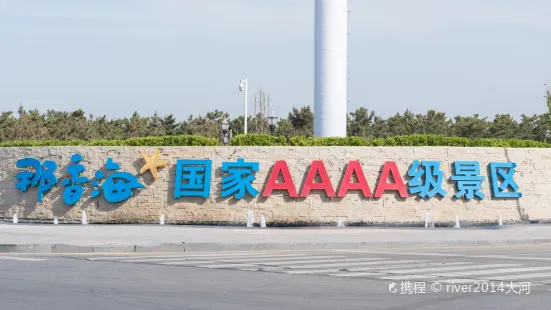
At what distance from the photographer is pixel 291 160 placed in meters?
29.9

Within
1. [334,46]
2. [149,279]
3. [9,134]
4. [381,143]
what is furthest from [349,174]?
[9,134]

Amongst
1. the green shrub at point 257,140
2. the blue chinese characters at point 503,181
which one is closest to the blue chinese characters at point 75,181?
the green shrub at point 257,140

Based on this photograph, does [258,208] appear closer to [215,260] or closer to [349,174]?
[349,174]

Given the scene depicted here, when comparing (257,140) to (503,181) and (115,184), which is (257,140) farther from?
(503,181)

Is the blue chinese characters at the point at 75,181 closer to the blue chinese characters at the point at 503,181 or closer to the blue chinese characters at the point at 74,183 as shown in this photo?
the blue chinese characters at the point at 74,183

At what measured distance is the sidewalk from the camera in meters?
20.7

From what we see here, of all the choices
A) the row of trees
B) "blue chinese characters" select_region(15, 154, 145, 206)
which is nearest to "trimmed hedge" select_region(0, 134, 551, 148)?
"blue chinese characters" select_region(15, 154, 145, 206)

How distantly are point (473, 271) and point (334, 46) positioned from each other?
19.4m

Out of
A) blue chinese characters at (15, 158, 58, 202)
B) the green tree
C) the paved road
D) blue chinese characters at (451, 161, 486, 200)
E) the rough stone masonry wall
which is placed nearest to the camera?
the paved road

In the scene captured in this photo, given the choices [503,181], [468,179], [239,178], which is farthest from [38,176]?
[503,181]

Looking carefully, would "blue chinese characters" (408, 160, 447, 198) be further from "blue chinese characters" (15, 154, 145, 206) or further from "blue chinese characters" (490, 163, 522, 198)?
"blue chinese characters" (15, 154, 145, 206)

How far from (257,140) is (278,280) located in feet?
55.3

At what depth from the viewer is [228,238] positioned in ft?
74.9

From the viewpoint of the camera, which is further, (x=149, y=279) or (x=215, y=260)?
(x=215, y=260)
